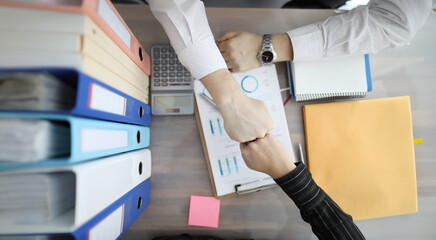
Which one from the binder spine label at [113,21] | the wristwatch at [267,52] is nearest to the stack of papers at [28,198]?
the binder spine label at [113,21]

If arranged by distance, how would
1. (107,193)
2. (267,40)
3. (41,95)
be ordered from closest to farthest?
(41,95)
(107,193)
(267,40)

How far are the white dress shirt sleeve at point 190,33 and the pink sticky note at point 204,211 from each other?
1.33ft

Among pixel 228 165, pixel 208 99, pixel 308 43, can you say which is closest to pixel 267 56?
pixel 308 43

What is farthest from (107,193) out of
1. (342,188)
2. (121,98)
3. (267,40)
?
(342,188)

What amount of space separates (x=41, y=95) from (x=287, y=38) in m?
0.67

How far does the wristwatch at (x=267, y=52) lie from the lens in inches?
28.8

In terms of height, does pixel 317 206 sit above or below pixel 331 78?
below

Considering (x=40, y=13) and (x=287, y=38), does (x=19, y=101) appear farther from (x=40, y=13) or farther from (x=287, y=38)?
(x=287, y=38)

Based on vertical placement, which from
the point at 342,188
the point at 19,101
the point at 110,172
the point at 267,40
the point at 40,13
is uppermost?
the point at 267,40

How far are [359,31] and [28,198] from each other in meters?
0.89

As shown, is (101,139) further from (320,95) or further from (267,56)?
(320,95)

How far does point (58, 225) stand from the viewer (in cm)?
35

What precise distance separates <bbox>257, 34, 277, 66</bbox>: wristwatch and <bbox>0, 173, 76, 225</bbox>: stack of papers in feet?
2.01

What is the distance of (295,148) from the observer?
798mm
